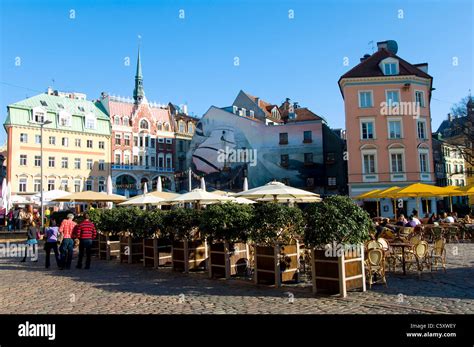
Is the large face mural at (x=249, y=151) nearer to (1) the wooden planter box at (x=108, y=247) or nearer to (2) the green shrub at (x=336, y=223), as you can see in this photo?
(1) the wooden planter box at (x=108, y=247)

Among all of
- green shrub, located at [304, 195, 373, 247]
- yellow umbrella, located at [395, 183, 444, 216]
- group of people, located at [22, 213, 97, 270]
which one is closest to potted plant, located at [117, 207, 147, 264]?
group of people, located at [22, 213, 97, 270]

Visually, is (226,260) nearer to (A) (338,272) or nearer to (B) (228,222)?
(B) (228,222)

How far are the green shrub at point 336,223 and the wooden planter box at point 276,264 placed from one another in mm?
1027

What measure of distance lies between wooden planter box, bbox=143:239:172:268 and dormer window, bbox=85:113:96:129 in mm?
44957

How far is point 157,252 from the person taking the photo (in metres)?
12.7

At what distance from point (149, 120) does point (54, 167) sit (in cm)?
1491

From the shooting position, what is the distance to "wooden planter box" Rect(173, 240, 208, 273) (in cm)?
1170

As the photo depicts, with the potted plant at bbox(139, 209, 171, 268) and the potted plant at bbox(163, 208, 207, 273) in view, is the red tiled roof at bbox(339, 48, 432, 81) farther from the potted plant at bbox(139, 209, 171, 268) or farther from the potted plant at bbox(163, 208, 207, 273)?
the potted plant at bbox(163, 208, 207, 273)
